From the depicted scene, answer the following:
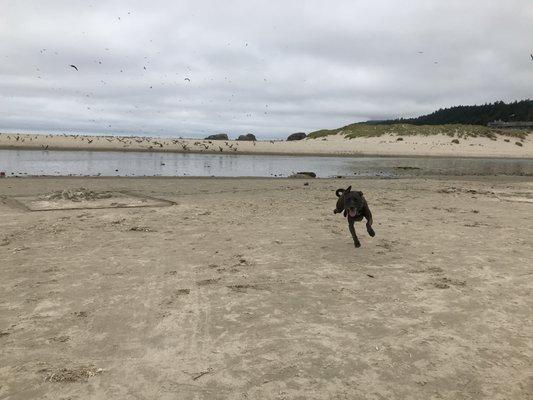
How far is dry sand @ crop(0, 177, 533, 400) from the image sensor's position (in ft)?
11.2

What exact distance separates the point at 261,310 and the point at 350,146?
167ft

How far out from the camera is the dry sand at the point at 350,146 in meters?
46.5

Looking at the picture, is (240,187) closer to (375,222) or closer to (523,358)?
(375,222)

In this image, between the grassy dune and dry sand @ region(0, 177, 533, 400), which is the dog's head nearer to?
dry sand @ region(0, 177, 533, 400)

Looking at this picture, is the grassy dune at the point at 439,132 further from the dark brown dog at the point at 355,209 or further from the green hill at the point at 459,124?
the dark brown dog at the point at 355,209

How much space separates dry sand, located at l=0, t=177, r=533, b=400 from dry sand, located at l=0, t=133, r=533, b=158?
127 ft

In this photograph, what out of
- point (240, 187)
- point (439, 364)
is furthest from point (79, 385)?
point (240, 187)

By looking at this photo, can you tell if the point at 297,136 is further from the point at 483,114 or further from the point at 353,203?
the point at 353,203

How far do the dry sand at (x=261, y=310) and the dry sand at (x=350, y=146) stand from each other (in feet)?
127

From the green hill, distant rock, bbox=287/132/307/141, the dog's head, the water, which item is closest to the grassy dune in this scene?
the green hill

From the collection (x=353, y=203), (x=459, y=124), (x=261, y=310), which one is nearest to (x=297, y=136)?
(x=459, y=124)

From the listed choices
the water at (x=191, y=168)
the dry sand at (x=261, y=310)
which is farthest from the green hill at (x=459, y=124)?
the dry sand at (x=261, y=310)

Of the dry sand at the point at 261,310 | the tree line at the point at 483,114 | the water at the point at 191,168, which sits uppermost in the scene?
the tree line at the point at 483,114

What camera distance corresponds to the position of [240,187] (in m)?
17.4
